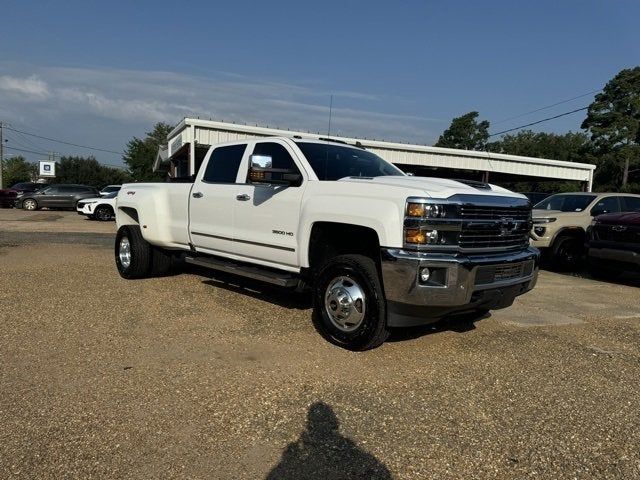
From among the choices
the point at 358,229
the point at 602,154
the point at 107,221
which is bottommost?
the point at 107,221

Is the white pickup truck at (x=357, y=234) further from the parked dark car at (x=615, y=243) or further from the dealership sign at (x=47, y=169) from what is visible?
the dealership sign at (x=47, y=169)

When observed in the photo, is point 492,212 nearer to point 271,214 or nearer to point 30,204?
point 271,214

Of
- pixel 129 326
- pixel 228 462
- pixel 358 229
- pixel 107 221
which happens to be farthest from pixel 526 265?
pixel 107 221

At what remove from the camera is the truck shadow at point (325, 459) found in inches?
119

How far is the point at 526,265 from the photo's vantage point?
5.32 meters

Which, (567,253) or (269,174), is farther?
(567,253)

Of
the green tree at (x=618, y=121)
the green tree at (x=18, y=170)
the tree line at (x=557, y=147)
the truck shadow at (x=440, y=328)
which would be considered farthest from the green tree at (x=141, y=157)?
the truck shadow at (x=440, y=328)

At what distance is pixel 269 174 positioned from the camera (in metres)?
5.62

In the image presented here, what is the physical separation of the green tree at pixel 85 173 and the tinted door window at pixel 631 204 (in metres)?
68.9

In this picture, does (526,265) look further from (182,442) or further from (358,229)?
(182,442)

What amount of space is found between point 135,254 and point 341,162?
146 inches

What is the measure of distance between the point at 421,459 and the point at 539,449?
771 millimetres

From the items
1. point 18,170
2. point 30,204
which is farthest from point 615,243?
point 18,170

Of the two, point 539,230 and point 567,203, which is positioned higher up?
point 567,203
